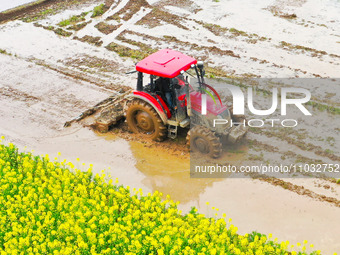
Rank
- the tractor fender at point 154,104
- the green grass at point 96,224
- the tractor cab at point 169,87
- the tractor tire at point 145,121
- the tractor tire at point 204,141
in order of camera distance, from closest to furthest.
→ the green grass at point 96,224, the tractor tire at point 204,141, the tractor cab at point 169,87, the tractor fender at point 154,104, the tractor tire at point 145,121

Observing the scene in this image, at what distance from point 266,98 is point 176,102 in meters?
3.74

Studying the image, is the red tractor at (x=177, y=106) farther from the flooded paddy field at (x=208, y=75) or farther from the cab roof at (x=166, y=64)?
the flooded paddy field at (x=208, y=75)

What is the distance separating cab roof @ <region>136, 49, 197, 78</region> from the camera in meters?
11.6

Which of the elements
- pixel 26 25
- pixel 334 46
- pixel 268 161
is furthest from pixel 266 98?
pixel 26 25

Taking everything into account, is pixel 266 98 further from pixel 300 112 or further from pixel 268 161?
pixel 268 161

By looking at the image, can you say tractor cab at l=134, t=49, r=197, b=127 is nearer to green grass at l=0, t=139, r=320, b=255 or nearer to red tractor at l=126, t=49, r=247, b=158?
red tractor at l=126, t=49, r=247, b=158

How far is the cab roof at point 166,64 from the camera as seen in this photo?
37.9 ft

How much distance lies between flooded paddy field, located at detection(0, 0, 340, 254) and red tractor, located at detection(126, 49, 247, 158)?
1.81 feet

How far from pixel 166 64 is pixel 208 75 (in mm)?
4296

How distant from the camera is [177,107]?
12023 millimetres

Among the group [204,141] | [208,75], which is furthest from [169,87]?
[208,75]

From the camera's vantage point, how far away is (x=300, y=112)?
13.6 metres

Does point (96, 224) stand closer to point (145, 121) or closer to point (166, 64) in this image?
point (145, 121)

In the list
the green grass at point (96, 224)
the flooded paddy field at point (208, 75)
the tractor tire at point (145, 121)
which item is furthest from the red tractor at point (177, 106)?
the green grass at point (96, 224)
